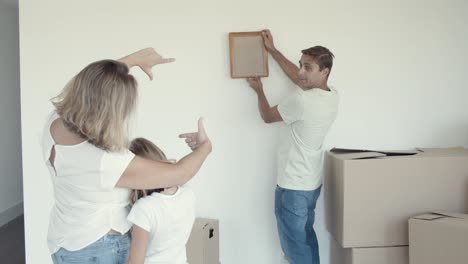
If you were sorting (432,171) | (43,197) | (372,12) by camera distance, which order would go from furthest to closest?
(43,197)
(372,12)
(432,171)

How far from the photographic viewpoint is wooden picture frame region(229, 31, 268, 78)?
98.4 inches

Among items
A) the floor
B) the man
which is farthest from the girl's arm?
the floor

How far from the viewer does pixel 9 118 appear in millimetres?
4406

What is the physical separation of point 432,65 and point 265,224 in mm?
1351

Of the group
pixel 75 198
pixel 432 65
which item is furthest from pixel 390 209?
pixel 75 198

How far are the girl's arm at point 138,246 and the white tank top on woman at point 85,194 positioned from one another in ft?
0.18

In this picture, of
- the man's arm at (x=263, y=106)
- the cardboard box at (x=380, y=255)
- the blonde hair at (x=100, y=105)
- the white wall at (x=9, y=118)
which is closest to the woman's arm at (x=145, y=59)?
the blonde hair at (x=100, y=105)

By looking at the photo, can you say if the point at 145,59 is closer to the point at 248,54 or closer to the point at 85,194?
the point at 85,194

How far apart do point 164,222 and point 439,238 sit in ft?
4.28

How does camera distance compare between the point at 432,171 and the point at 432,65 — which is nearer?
the point at 432,171

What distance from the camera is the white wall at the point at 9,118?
4.26m

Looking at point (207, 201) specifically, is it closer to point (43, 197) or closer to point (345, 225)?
point (345, 225)

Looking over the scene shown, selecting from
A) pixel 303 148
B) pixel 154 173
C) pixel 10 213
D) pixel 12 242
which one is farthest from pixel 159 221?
pixel 10 213

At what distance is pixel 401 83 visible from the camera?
2486mm
